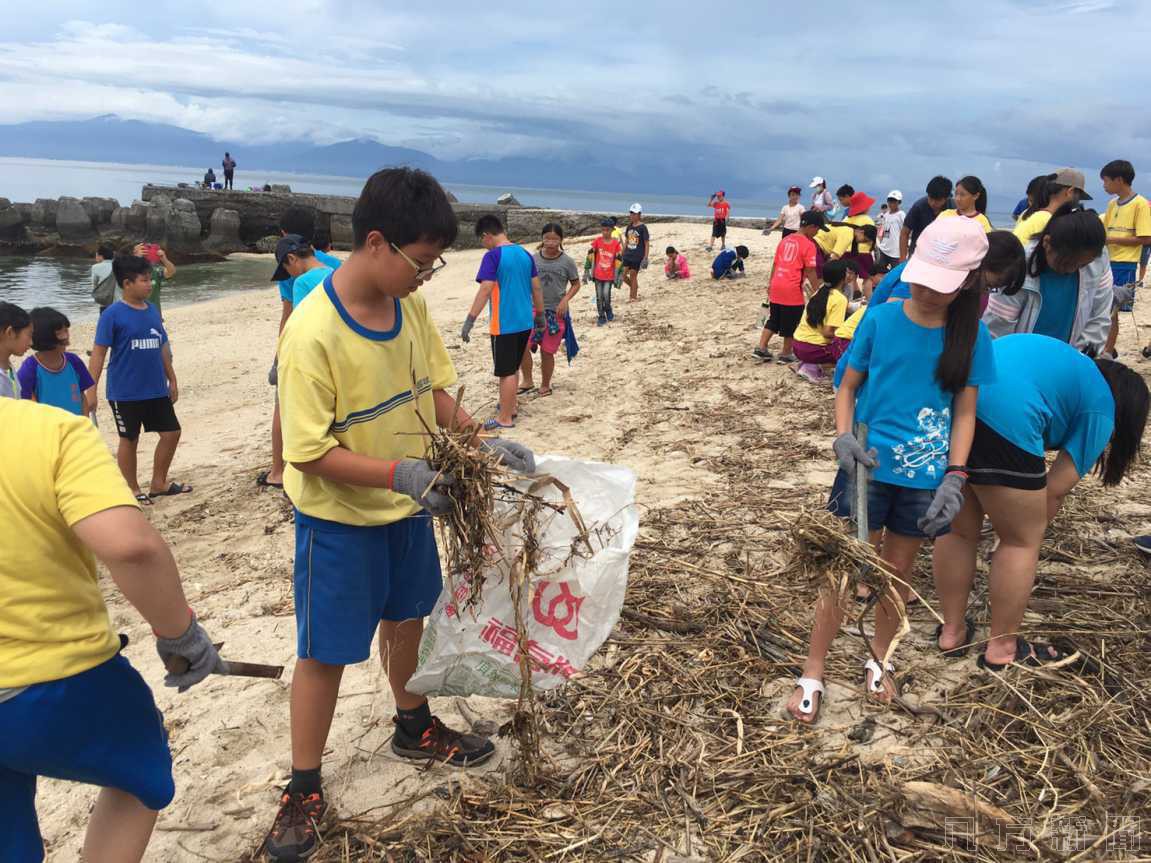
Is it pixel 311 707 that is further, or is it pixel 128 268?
pixel 128 268

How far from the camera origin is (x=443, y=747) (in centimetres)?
274

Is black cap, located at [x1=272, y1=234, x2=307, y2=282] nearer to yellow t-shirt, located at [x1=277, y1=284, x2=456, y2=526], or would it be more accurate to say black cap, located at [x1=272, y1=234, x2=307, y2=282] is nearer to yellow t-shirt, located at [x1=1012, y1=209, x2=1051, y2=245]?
yellow t-shirt, located at [x1=277, y1=284, x2=456, y2=526]

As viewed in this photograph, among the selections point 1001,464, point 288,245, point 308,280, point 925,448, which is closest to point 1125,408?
point 1001,464

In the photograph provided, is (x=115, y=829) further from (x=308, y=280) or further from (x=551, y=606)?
(x=308, y=280)

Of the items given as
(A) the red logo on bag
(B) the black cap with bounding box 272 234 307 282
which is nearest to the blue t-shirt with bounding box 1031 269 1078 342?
(A) the red logo on bag

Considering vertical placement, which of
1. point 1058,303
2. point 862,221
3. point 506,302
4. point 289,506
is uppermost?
point 862,221

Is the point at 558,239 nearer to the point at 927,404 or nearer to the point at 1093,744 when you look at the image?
the point at 927,404

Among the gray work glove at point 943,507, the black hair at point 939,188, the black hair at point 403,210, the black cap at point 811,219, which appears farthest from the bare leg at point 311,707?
the black hair at point 939,188

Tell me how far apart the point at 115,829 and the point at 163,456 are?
4625 mm

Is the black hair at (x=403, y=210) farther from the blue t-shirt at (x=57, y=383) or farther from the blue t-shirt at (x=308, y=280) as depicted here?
the blue t-shirt at (x=57, y=383)

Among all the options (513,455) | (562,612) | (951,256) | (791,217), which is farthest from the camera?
(791,217)

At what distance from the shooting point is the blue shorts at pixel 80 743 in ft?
5.33

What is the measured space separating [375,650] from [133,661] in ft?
4.01

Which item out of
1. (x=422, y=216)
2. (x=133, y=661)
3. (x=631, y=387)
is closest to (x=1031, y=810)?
(x=422, y=216)
